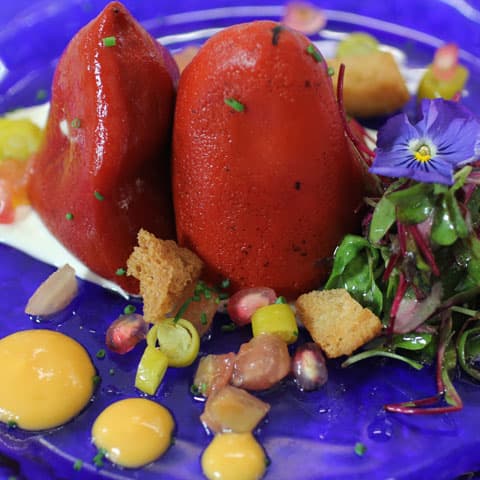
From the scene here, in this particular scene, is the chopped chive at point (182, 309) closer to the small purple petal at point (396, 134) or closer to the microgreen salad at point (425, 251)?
the microgreen salad at point (425, 251)

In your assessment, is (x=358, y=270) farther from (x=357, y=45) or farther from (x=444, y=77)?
(x=357, y=45)

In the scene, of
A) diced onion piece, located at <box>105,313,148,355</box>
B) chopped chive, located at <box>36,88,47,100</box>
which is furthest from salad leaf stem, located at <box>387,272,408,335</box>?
chopped chive, located at <box>36,88,47,100</box>

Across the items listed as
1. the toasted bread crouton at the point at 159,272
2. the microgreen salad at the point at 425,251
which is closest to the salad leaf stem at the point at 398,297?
the microgreen salad at the point at 425,251

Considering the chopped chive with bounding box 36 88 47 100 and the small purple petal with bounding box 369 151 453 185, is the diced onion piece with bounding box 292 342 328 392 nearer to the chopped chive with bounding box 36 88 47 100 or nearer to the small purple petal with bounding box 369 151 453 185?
the small purple petal with bounding box 369 151 453 185

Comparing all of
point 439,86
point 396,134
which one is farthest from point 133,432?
point 439,86

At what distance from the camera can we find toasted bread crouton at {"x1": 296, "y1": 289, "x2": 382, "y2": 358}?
170 centimetres

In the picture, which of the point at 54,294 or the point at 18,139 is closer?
the point at 54,294

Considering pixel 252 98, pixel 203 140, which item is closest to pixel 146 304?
pixel 203 140

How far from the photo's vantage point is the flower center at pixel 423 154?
1677 millimetres

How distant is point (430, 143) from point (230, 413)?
740 millimetres

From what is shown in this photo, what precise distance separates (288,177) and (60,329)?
2.21 ft

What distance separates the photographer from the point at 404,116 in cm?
174

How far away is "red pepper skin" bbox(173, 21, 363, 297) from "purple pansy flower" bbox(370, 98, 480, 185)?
118 millimetres

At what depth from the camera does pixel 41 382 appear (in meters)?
1.62
